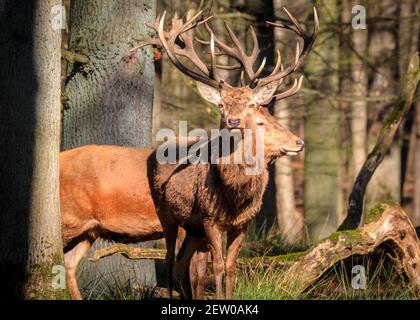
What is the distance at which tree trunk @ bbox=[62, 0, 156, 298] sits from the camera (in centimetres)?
918

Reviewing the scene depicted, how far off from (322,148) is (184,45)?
760 centimetres

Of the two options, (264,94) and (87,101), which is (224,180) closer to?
(264,94)

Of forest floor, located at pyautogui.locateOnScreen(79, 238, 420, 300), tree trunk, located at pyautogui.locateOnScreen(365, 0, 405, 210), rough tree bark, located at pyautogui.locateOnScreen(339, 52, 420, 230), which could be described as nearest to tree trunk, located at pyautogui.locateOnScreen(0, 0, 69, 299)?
forest floor, located at pyautogui.locateOnScreen(79, 238, 420, 300)

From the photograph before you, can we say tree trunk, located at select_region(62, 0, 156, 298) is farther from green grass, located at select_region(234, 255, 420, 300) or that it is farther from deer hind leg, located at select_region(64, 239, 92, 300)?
green grass, located at select_region(234, 255, 420, 300)

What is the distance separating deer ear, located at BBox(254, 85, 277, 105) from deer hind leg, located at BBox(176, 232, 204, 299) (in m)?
1.49

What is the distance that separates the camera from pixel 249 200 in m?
8.12

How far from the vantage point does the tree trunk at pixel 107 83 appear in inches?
361

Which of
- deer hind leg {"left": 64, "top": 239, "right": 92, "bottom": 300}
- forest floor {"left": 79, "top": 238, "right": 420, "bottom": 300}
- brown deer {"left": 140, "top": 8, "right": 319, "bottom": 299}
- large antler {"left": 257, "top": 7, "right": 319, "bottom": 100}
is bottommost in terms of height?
forest floor {"left": 79, "top": 238, "right": 420, "bottom": 300}

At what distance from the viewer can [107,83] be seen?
921 centimetres

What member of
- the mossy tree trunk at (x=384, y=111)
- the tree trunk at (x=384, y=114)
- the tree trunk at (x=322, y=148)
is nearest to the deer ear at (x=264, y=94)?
the tree trunk at (x=322, y=148)

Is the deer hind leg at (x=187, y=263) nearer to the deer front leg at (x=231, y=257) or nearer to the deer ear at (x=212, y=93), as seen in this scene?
the deer front leg at (x=231, y=257)

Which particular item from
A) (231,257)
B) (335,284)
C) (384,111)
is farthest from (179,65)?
(384,111)

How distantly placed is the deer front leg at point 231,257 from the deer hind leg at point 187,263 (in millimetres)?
495

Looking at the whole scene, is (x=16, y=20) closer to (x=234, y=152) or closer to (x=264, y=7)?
(x=234, y=152)
